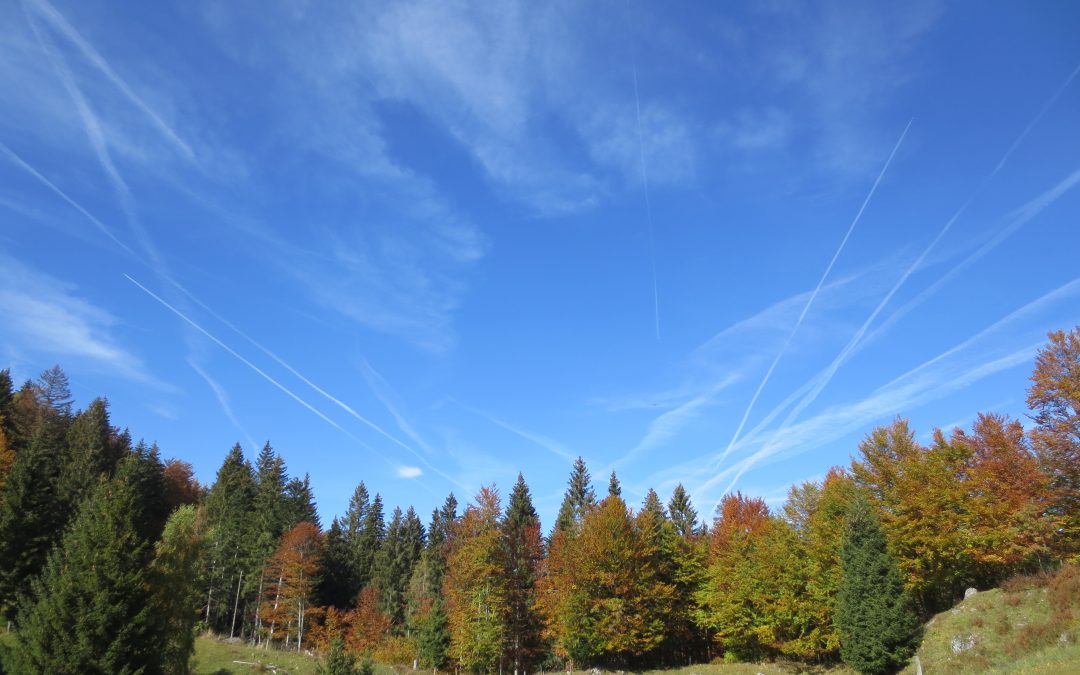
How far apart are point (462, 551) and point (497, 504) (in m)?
5.74

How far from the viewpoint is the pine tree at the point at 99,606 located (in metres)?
27.8

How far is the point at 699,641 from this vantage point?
6306 centimetres

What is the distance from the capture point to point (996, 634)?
35938 mm

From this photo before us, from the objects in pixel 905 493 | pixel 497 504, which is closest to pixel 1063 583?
pixel 905 493

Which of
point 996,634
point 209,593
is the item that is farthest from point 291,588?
point 996,634

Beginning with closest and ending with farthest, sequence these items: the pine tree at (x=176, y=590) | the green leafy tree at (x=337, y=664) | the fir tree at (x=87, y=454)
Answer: the green leafy tree at (x=337, y=664) < the pine tree at (x=176, y=590) < the fir tree at (x=87, y=454)

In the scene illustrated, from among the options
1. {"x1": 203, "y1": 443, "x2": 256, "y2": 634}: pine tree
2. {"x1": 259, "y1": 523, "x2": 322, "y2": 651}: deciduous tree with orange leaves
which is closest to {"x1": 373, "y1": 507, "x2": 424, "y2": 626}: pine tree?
{"x1": 259, "y1": 523, "x2": 322, "y2": 651}: deciduous tree with orange leaves

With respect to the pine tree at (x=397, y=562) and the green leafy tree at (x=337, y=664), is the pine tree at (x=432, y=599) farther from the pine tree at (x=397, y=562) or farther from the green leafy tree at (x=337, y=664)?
the green leafy tree at (x=337, y=664)

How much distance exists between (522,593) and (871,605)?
107 ft

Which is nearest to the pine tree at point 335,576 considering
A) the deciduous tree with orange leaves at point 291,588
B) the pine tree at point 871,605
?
the deciduous tree with orange leaves at point 291,588

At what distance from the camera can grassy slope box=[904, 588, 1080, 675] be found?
3065cm

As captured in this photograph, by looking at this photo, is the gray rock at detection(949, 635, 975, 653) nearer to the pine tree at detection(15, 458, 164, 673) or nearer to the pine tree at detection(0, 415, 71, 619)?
the pine tree at detection(15, 458, 164, 673)

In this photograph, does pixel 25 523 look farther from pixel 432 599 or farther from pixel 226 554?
pixel 432 599

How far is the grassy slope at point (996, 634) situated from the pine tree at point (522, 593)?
3417 cm
